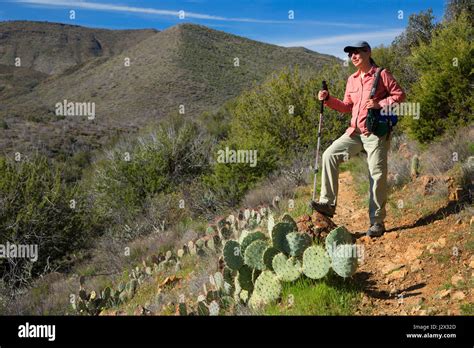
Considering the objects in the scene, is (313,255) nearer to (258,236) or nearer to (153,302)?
(258,236)

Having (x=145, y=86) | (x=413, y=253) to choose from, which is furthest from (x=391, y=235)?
(x=145, y=86)

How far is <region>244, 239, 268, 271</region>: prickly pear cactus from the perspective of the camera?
4836 mm

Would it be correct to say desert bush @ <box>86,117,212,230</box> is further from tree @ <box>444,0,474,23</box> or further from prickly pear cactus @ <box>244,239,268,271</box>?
tree @ <box>444,0,474,23</box>

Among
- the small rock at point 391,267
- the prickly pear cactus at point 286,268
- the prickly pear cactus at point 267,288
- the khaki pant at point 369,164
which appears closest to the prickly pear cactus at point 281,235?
the prickly pear cactus at point 286,268

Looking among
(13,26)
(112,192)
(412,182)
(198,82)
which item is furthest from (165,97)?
(13,26)

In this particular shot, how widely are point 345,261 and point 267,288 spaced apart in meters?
0.80

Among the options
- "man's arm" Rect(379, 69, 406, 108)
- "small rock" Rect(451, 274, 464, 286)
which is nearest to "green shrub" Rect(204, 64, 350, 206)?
"man's arm" Rect(379, 69, 406, 108)

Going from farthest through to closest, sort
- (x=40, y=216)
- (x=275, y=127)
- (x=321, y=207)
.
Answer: (x=275, y=127) < (x=40, y=216) < (x=321, y=207)

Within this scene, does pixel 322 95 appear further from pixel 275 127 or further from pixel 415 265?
pixel 275 127

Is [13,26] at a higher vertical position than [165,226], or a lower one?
higher

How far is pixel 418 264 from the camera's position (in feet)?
14.9

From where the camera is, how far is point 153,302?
6.09m

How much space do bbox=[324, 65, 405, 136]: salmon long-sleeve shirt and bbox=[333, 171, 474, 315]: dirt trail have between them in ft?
4.28
